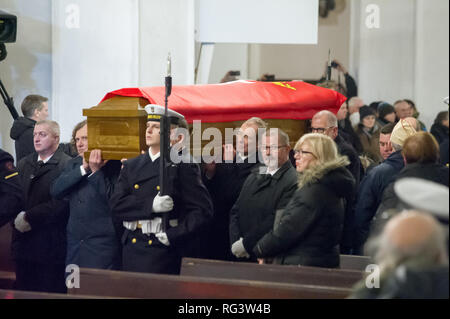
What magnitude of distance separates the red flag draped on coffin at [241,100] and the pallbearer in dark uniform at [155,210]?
48 cm

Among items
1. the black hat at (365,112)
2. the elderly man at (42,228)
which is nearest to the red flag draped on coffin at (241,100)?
the elderly man at (42,228)

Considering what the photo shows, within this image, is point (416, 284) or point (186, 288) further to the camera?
point (186, 288)

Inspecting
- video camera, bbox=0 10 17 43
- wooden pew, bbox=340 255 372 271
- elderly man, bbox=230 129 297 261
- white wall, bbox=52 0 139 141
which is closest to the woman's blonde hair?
elderly man, bbox=230 129 297 261

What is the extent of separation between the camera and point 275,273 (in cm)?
418

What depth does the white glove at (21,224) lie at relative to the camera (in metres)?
5.64

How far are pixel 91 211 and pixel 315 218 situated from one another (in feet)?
5.53

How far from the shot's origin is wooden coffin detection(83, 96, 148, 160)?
5.17 meters

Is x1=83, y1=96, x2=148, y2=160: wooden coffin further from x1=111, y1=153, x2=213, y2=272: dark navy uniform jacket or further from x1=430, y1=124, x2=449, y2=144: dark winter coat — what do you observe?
x1=430, y1=124, x2=449, y2=144: dark winter coat

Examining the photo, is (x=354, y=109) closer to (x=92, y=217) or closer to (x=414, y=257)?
(x=92, y=217)

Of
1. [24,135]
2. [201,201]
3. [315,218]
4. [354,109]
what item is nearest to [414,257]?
[315,218]

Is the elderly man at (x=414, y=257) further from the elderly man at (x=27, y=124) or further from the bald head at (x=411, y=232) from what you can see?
the elderly man at (x=27, y=124)
